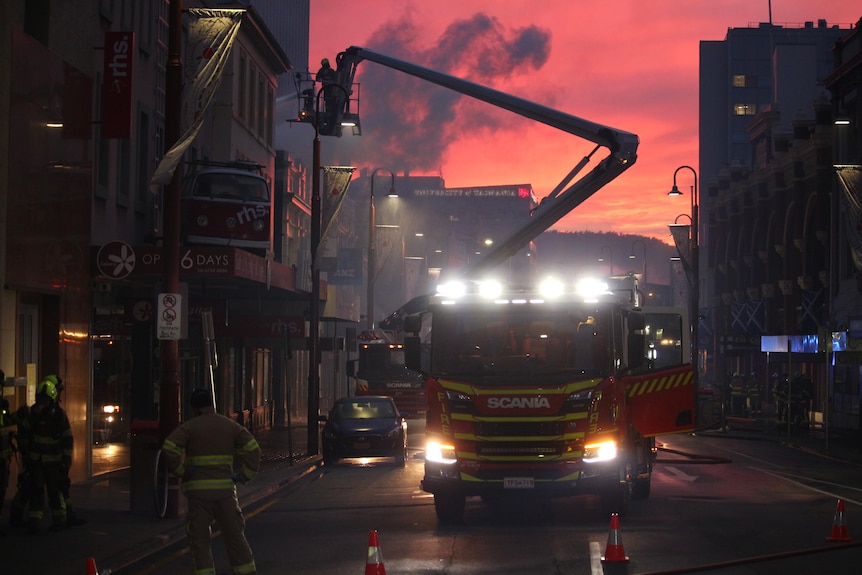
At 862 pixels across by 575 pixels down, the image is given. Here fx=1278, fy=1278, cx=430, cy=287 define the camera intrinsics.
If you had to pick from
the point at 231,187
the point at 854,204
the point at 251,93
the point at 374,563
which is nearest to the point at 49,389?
the point at 374,563

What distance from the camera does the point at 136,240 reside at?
88.3 ft

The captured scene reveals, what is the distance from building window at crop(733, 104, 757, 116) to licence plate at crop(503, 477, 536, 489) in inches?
4021

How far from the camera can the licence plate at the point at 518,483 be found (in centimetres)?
1625

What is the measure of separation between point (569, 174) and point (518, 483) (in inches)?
302

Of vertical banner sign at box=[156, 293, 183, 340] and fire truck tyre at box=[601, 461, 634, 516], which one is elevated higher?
vertical banner sign at box=[156, 293, 183, 340]

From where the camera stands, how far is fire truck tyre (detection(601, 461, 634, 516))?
1655 centimetres

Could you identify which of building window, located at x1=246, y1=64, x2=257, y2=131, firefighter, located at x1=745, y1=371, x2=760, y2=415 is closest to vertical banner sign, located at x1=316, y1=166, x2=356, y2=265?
building window, located at x1=246, y1=64, x2=257, y2=131

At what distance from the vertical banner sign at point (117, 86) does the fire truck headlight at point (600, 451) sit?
10.1 meters

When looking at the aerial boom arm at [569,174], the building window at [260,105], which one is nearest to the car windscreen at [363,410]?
the aerial boom arm at [569,174]

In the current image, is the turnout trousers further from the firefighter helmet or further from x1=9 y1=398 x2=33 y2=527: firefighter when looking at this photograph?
x1=9 y1=398 x2=33 y2=527: firefighter

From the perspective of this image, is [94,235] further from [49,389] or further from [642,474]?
[642,474]

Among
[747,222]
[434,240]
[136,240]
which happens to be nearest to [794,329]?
[747,222]

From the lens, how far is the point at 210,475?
10.9m

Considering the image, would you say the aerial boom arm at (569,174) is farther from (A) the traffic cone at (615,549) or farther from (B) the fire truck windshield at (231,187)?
(A) the traffic cone at (615,549)
